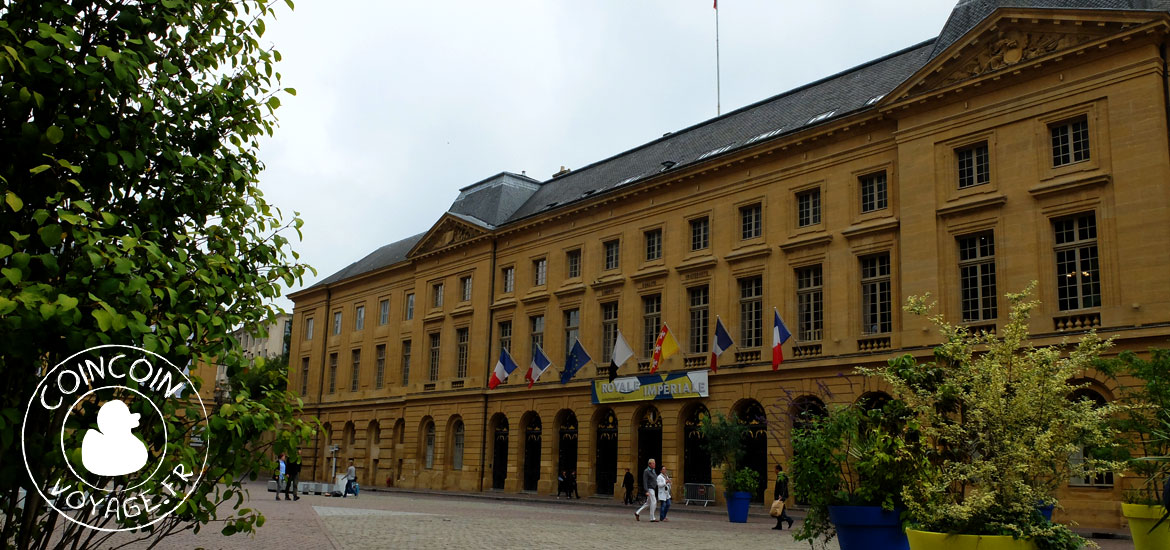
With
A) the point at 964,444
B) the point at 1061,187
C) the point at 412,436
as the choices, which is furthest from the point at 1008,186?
the point at 412,436

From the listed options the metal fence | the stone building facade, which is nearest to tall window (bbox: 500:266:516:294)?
the stone building facade

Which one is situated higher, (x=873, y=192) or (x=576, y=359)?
(x=873, y=192)

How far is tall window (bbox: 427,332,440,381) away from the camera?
53228 mm

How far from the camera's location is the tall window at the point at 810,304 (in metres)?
33.4

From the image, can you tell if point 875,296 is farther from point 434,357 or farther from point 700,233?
point 434,357

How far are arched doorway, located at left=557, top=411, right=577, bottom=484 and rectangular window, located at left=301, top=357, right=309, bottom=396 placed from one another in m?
28.9

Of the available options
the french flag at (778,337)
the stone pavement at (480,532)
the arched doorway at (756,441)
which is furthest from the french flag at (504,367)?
the french flag at (778,337)

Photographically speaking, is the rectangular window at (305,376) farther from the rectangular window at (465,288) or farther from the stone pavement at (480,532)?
the stone pavement at (480,532)

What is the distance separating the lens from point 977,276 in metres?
28.8

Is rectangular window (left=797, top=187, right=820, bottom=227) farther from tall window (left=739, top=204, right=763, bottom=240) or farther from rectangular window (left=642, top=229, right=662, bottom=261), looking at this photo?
rectangular window (left=642, top=229, right=662, bottom=261)

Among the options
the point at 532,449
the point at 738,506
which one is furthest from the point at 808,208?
the point at 532,449

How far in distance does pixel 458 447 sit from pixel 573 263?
12.8 m

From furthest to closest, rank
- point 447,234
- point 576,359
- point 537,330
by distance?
point 447,234 < point 537,330 < point 576,359

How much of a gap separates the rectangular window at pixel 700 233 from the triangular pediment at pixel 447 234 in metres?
14.3
